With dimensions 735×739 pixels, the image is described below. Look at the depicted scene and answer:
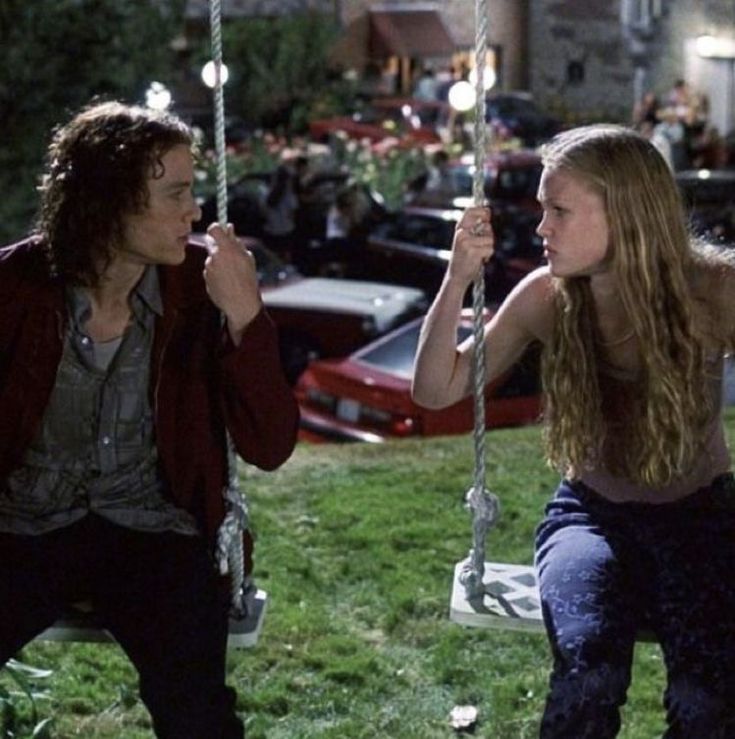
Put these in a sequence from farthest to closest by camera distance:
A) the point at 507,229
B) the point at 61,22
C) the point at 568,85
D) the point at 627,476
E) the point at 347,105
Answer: the point at 568,85
the point at 347,105
the point at 507,229
the point at 61,22
the point at 627,476

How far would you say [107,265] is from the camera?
336 centimetres

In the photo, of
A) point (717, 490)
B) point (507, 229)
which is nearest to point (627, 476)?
point (717, 490)

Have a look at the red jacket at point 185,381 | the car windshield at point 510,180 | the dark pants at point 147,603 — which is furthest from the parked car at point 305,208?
the dark pants at point 147,603

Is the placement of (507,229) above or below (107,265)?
below

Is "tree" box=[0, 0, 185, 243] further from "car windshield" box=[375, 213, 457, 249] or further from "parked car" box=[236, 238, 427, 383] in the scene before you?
"car windshield" box=[375, 213, 457, 249]

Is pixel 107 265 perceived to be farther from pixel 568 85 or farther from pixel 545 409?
pixel 568 85

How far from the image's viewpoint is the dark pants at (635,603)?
3.05m

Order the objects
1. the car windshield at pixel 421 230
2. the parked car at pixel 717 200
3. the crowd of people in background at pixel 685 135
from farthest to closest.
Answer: the crowd of people in background at pixel 685 135 → the parked car at pixel 717 200 → the car windshield at pixel 421 230

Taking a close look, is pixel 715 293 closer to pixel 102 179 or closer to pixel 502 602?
pixel 502 602

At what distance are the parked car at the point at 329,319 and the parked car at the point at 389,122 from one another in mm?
10393

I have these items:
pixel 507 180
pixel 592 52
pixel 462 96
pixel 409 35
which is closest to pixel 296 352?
pixel 507 180

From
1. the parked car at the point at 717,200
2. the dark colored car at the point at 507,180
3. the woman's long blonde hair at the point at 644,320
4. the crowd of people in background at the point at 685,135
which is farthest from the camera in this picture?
the crowd of people in background at the point at 685,135

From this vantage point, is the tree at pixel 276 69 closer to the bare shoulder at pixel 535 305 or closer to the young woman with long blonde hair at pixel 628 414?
the bare shoulder at pixel 535 305

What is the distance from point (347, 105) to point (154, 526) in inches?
1026
